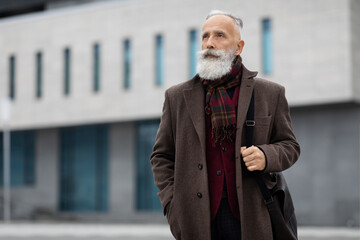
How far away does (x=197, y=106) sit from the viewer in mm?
3109

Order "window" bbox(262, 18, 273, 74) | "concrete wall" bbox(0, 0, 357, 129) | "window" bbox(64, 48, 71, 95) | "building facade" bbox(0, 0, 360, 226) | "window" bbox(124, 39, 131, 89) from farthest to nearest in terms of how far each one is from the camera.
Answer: "window" bbox(64, 48, 71, 95)
"window" bbox(124, 39, 131, 89)
"window" bbox(262, 18, 273, 74)
"building facade" bbox(0, 0, 360, 226)
"concrete wall" bbox(0, 0, 357, 129)

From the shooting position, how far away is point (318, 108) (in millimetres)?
23516

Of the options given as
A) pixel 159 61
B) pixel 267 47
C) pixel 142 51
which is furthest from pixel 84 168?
pixel 267 47

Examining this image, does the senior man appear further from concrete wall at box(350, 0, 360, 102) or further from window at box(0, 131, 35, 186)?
window at box(0, 131, 35, 186)

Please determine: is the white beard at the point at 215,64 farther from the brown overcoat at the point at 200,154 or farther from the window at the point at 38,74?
the window at the point at 38,74

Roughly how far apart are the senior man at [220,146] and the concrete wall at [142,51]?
758 inches

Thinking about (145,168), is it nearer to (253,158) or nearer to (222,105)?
(222,105)

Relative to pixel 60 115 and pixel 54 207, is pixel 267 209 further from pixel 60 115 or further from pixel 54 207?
pixel 54 207

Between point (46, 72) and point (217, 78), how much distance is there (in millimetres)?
26860

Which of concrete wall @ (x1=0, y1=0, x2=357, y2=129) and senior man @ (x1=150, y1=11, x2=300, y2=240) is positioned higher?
concrete wall @ (x1=0, y1=0, x2=357, y2=129)

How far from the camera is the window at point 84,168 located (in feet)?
96.3

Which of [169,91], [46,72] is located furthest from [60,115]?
[169,91]

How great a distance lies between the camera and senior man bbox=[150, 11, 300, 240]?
2.93 metres

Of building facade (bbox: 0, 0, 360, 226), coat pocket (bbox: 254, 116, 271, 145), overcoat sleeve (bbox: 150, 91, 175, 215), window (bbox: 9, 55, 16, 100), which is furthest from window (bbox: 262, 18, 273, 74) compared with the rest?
coat pocket (bbox: 254, 116, 271, 145)
